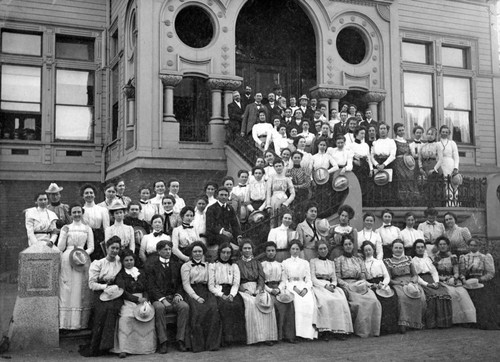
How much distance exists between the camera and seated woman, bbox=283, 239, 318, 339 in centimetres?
859

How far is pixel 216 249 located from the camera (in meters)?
9.14

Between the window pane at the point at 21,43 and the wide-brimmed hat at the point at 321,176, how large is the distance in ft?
35.0

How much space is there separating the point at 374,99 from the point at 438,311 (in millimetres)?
9727

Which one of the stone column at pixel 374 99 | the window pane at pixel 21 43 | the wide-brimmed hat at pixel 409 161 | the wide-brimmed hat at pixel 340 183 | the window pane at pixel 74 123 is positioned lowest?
the wide-brimmed hat at pixel 340 183

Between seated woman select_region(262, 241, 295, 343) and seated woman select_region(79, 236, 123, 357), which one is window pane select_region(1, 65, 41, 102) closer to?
seated woman select_region(79, 236, 123, 357)

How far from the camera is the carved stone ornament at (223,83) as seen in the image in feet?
52.7

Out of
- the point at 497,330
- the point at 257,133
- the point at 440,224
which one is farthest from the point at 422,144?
the point at 497,330

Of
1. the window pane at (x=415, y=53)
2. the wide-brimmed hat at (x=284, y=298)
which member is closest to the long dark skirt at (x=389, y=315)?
the wide-brimmed hat at (x=284, y=298)

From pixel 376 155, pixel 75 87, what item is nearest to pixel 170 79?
pixel 75 87

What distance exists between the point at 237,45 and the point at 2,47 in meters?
6.93

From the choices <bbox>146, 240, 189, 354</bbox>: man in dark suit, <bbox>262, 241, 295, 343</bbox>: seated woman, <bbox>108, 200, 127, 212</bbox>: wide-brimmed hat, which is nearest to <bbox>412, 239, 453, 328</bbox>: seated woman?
<bbox>262, 241, 295, 343</bbox>: seated woman

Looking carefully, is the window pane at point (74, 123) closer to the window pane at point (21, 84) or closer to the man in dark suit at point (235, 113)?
the window pane at point (21, 84)

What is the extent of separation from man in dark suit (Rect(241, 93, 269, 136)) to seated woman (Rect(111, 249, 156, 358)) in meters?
6.70

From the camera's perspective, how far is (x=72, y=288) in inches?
326
